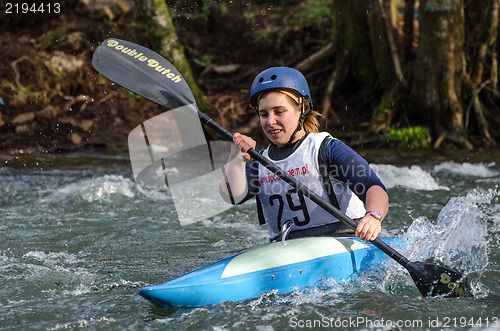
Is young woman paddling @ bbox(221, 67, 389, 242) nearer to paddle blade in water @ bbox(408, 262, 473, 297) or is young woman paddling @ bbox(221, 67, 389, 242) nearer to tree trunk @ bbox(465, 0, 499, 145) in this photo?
paddle blade in water @ bbox(408, 262, 473, 297)

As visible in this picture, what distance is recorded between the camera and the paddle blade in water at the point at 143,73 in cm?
379

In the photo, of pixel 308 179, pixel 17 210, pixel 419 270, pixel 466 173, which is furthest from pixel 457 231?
pixel 17 210

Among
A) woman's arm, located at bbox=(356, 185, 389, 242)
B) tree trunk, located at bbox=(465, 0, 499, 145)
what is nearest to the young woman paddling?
woman's arm, located at bbox=(356, 185, 389, 242)

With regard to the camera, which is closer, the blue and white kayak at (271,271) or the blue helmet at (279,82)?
the blue and white kayak at (271,271)

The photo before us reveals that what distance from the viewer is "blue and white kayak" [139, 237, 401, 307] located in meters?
2.73

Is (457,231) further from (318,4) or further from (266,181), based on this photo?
(318,4)

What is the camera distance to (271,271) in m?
2.89

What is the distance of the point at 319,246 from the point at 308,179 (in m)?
0.43

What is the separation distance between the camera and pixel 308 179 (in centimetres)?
324

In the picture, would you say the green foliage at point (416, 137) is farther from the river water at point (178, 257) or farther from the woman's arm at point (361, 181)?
the woman's arm at point (361, 181)

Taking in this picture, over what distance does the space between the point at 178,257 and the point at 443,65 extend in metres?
5.56

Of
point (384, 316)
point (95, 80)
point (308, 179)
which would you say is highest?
point (95, 80)

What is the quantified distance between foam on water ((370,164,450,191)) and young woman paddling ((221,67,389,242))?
2868 mm

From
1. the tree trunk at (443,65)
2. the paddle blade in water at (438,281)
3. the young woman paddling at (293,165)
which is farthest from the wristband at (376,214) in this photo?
the tree trunk at (443,65)
